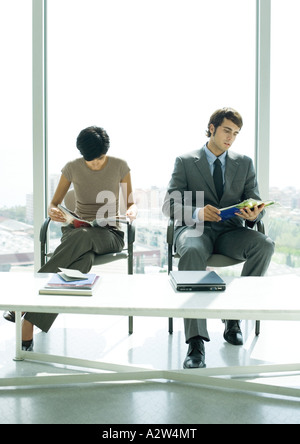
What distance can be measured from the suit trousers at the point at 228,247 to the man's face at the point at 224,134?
0.51 meters

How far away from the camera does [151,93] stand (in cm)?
341

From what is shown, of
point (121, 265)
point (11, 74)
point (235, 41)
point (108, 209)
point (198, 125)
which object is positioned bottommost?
point (121, 265)

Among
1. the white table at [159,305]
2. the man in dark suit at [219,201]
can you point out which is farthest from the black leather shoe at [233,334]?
the white table at [159,305]

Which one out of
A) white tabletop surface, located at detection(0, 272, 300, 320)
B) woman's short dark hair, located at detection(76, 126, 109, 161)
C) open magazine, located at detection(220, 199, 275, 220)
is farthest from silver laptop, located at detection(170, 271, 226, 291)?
woman's short dark hair, located at detection(76, 126, 109, 161)

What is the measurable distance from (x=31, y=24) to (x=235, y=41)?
1.53 meters

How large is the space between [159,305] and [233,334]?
110 cm

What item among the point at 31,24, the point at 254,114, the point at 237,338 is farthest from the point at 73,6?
the point at 237,338

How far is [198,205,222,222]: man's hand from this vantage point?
251 cm

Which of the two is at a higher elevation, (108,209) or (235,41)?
(235,41)

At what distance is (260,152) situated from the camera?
3.35m

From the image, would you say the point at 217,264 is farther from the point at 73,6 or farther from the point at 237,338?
the point at 73,6

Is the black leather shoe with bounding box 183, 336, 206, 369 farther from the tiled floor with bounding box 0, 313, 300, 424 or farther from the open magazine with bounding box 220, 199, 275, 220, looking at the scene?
the open magazine with bounding box 220, 199, 275, 220
